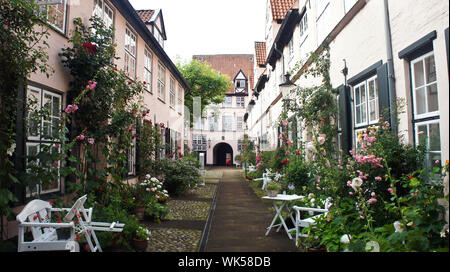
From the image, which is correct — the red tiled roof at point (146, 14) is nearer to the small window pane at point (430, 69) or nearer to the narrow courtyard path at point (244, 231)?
the narrow courtyard path at point (244, 231)

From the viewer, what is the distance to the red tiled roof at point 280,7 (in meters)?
14.3

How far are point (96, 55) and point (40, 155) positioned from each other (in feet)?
8.66

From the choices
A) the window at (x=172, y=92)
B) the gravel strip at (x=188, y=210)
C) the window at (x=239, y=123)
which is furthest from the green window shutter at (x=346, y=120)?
the window at (x=239, y=123)

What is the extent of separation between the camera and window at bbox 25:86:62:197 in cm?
400

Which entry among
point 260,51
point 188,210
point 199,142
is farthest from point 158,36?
point 199,142

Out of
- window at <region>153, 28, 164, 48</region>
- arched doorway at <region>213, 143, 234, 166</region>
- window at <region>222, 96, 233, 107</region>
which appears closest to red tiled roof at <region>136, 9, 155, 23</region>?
window at <region>153, 28, 164, 48</region>

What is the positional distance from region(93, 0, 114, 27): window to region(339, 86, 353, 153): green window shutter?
552 cm

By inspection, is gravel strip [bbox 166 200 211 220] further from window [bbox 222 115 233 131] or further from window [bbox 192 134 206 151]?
window [bbox 222 115 233 131]

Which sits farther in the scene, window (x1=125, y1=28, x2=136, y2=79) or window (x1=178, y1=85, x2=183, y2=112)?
window (x1=178, y1=85, x2=183, y2=112)

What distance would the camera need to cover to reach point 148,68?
10.5 meters

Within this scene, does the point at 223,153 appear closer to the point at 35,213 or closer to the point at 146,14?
the point at 146,14

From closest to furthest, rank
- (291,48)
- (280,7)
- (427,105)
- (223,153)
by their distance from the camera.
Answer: (427,105) → (291,48) → (280,7) → (223,153)

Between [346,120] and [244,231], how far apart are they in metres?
2.98
